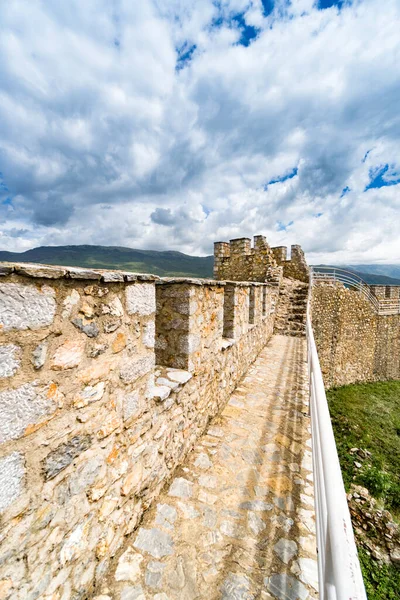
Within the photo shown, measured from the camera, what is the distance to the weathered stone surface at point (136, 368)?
6.00 feet

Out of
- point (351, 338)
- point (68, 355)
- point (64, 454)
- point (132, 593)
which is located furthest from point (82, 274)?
point (351, 338)

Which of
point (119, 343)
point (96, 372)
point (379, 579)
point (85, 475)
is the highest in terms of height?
point (119, 343)

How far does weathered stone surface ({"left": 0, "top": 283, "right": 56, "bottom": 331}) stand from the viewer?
113 centimetres

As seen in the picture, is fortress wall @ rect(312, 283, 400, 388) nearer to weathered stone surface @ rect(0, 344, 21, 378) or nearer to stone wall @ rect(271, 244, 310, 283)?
stone wall @ rect(271, 244, 310, 283)

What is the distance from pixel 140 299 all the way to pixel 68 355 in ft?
2.13

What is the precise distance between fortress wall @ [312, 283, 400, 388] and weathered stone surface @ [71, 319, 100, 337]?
12555mm

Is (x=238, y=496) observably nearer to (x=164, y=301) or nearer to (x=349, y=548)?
(x=349, y=548)

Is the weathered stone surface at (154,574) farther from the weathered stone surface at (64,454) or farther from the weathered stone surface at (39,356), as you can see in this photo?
the weathered stone surface at (39,356)

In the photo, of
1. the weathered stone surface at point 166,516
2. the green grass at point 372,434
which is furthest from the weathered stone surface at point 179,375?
the green grass at point 372,434

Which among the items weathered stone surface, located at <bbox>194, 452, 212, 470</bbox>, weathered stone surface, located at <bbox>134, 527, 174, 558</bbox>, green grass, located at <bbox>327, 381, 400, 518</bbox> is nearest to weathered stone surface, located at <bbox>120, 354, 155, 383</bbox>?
weathered stone surface, located at <bbox>134, 527, 174, 558</bbox>

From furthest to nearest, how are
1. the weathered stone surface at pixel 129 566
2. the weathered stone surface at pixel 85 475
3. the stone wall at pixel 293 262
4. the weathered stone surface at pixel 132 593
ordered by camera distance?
the stone wall at pixel 293 262
the weathered stone surface at pixel 129 566
the weathered stone surface at pixel 132 593
the weathered stone surface at pixel 85 475

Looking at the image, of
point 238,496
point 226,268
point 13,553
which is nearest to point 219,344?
point 238,496

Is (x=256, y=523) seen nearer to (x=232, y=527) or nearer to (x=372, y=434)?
(x=232, y=527)

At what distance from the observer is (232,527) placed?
6.88ft
